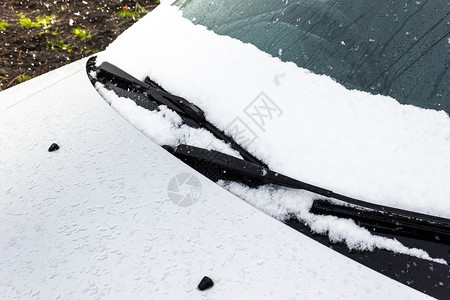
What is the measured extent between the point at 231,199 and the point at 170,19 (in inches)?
38.2

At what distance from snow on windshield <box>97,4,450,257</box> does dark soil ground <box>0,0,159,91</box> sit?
2801 mm

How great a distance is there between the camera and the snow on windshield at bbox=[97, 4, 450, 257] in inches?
42.4

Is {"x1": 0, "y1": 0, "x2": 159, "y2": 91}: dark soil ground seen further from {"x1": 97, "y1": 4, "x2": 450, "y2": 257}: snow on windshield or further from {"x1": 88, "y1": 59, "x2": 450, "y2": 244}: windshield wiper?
{"x1": 97, "y1": 4, "x2": 450, "y2": 257}: snow on windshield

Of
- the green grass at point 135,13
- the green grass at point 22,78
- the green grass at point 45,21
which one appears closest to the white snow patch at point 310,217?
the green grass at point 22,78

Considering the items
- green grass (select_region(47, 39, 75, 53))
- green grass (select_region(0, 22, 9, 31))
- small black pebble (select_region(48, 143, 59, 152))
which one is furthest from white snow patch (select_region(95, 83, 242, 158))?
green grass (select_region(0, 22, 9, 31))

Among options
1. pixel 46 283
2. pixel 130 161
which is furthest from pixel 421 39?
pixel 46 283

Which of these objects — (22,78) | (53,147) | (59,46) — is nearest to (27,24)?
(59,46)

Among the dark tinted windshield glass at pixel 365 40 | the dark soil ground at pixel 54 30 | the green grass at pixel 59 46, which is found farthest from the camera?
the green grass at pixel 59 46

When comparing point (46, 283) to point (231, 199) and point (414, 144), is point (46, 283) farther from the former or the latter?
point (414, 144)

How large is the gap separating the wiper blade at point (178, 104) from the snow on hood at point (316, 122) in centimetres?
2

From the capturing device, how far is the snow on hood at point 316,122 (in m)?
1.08

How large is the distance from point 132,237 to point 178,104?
0.52 m

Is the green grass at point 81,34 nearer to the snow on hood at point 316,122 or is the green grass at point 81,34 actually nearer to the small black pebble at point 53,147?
the snow on hood at point 316,122

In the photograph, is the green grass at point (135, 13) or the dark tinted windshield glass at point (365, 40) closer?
the dark tinted windshield glass at point (365, 40)
